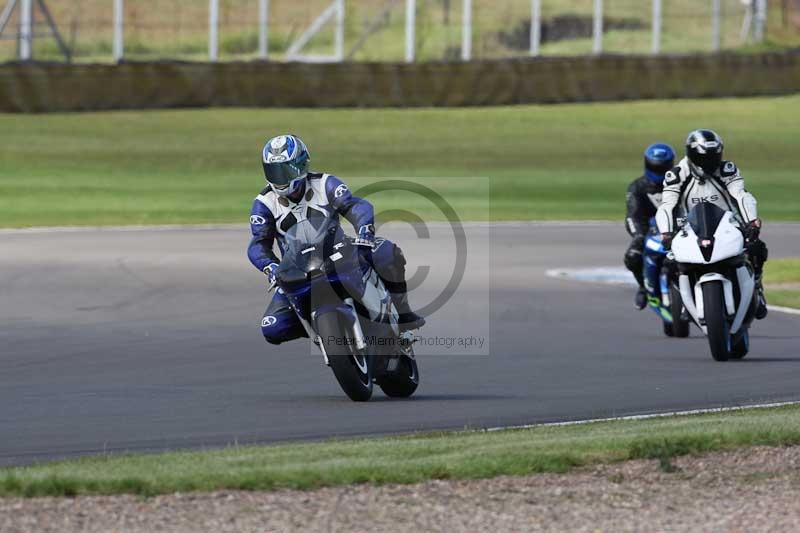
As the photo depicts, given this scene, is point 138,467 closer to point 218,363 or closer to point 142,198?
point 218,363

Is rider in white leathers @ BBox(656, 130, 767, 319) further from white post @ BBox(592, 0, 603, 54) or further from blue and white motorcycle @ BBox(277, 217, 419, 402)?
white post @ BBox(592, 0, 603, 54)

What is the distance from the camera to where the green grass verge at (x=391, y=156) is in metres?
31.3

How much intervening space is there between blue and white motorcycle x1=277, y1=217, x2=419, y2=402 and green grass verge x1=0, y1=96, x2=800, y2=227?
17079mm

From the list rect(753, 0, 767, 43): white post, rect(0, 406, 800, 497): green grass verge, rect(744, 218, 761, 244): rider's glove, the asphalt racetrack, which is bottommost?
the asphalt racetrack

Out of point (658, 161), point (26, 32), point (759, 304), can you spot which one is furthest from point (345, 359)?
point (26, 32)

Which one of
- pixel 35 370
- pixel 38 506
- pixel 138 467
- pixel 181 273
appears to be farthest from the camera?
pixel 181 273

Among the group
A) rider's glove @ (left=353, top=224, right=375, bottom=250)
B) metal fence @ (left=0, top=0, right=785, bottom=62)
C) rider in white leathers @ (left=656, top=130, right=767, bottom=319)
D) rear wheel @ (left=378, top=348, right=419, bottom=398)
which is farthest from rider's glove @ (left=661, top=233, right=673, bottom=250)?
metal fence @ (left=0, top=0, right=785, bottom=62)

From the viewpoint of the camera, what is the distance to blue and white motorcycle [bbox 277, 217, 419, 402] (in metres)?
10.7

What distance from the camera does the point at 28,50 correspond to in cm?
3459

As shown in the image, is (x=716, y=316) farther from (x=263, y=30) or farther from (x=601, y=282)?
(x=263, y=30)

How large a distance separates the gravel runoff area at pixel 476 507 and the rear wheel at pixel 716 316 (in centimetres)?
506

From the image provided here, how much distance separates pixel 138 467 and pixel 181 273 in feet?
39.9

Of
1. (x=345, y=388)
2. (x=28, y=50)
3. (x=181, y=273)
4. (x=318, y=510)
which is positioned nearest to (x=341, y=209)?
(x=345, y=388)

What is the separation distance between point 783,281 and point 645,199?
15.9 feet
